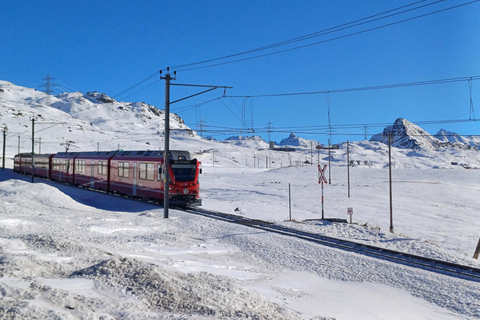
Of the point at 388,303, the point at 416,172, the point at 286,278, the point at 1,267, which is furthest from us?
the point at 416,172

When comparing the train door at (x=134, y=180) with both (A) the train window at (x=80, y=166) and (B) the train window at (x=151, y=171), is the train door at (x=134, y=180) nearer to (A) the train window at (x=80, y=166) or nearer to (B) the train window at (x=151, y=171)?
(B) the train window at (x=151, y=171)

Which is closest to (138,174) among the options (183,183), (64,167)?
(183,183)

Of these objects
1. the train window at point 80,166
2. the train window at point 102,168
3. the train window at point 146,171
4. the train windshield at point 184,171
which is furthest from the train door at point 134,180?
the train window at point 80,166

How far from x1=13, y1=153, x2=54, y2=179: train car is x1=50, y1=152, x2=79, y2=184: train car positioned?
1.78 metres

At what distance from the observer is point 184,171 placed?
84.1ft

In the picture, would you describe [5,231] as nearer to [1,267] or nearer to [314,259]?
[1,267]

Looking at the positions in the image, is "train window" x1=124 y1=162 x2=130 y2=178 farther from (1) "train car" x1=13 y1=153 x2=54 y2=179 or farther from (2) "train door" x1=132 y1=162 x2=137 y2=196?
(1) "train car" x1=13 y1=153 x2=54 y2=179

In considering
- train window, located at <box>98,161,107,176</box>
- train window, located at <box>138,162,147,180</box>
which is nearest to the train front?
train window, located at <box>138,162,147,180</box>

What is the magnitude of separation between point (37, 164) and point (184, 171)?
37911 millimetres

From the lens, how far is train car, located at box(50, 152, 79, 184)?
41281mm

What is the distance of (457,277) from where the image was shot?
1173 centimetres

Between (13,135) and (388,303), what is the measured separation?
14296cm

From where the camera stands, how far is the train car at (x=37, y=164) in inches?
1971

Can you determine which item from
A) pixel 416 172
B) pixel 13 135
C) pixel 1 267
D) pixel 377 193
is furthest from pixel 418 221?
pixel 13 135
